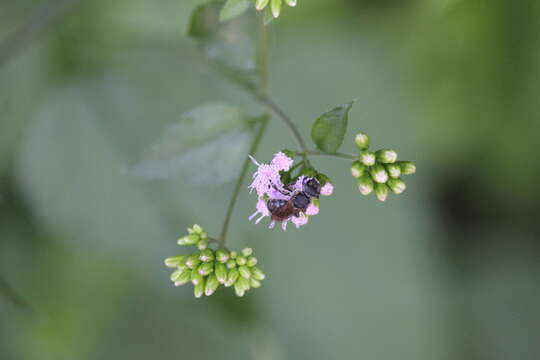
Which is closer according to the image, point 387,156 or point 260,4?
point 260,4

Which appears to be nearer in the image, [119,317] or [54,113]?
[54,113]

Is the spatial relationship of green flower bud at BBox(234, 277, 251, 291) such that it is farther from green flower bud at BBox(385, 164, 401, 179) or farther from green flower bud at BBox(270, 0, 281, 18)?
green flower bud at BBox(270, 0, 281, 18)

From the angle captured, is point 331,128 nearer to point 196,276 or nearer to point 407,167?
point 407,167

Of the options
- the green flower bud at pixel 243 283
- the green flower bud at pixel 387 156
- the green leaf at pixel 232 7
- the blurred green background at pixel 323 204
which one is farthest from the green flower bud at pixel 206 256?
the blurred green background at pixel 323 204

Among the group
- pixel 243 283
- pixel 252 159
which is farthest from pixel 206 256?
pixel 252 159

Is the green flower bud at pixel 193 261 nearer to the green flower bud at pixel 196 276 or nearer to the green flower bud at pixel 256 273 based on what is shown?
the green flower bud at pixel 196 276

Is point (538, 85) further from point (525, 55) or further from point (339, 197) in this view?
point (339, 197)

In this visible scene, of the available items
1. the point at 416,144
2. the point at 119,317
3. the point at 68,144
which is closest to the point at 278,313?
the point at 119,317
